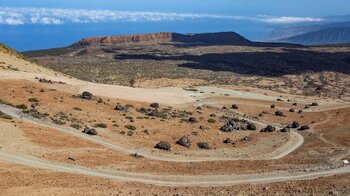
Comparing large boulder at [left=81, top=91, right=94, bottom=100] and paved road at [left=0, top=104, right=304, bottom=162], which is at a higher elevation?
large boulder at [left=81, top=91, right=94, bottom=100]

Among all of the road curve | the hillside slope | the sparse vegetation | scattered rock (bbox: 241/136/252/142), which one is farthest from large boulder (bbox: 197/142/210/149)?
the hillside slope

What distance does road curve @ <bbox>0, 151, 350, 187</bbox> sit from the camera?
32.0 metres

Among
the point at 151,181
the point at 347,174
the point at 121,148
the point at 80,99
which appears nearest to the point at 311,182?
the point at 347,174

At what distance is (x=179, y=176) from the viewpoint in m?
33.4

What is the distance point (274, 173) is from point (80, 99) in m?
36.2

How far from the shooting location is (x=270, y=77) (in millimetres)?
141250

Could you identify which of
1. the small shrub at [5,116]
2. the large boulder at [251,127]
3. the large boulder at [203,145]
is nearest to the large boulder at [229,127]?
the large boulder at [251,127]

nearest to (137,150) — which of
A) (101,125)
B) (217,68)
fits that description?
(101,125)

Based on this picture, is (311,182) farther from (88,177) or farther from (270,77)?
(270,77)

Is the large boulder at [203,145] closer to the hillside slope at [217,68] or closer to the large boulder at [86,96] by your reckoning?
the large boulder at [86,96]

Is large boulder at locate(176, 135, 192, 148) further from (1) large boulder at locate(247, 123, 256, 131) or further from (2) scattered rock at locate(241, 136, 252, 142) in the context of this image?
(1) large boulder at locate(247, 123, 256, 131)

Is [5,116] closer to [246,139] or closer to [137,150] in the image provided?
[137,150]

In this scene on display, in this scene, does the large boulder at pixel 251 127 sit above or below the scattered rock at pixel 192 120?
below

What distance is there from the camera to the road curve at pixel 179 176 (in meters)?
32.0
